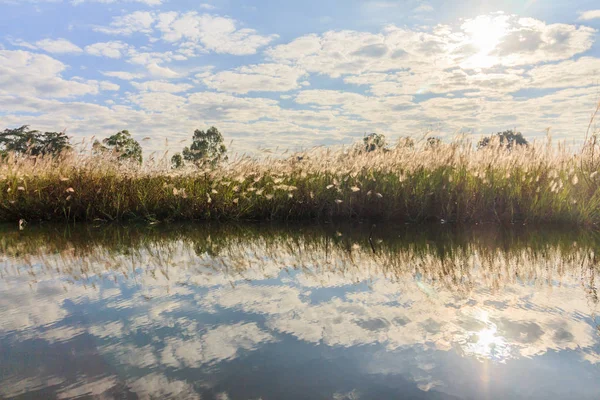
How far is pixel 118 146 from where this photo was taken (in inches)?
345

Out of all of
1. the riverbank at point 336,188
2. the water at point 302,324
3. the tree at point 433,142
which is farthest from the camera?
the tree at point 433,142

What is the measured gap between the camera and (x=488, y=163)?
6.93 metres

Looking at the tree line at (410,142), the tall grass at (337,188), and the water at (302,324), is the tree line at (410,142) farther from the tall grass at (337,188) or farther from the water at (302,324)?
the water at (302,324)

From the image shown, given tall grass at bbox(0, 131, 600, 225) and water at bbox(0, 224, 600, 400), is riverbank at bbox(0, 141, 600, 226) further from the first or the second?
water at bbox(0, 224, 600, 400)

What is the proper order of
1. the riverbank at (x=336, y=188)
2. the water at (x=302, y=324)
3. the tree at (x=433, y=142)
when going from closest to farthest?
the water at (x=302, y=324) < the riverbank at (x=336, y=188) < the tree at (x=433, y=142)

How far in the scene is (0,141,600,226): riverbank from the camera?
6.54 m

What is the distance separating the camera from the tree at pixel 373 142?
25.9 ft

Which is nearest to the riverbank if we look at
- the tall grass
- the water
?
the tall grass

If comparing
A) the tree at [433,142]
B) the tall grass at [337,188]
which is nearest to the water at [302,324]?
the tall grass at [337,188]

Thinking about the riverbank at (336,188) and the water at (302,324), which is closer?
the water at (302,324)

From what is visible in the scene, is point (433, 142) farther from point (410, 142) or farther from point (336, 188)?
point (336, 188)

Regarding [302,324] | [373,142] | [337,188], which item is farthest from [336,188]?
[302,324]

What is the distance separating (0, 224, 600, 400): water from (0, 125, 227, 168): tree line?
429 cm

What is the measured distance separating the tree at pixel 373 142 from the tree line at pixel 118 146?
269 centimetres
